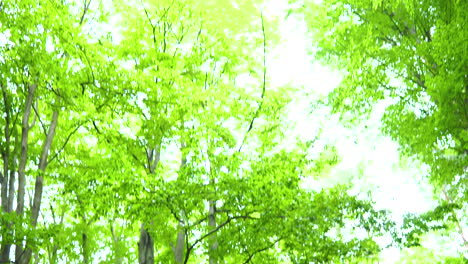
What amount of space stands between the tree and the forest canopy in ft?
0.14

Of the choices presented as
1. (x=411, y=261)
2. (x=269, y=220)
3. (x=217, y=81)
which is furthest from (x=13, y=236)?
(x=411, y=261)

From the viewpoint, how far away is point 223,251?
8.51 metres

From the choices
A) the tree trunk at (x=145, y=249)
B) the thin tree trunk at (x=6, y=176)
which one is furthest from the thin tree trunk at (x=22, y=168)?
the tree trunk at (x=145, y=249)

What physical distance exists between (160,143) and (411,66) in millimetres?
5773

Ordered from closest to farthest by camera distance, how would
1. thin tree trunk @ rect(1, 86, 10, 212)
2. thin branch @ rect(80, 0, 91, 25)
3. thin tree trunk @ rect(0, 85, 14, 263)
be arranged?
1. thin tree trunk @ rect(0, 85, 14, 263)
2. thin tree trunk @ rect(1, 86, 10, 212)
3. thin branch @ rect(80, 0, 91, 25)

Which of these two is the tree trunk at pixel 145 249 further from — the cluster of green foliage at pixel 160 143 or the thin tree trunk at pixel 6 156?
the thin tree trunk at pixel 6 156

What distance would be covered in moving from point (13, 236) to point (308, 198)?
5.32m

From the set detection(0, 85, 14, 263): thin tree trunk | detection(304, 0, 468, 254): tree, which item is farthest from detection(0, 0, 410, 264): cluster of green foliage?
detection(304, 0, 468, 254): tree

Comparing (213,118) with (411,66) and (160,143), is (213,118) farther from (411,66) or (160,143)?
(411,66)

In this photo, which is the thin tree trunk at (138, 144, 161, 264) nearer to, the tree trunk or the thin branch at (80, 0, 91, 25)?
the tree trunk

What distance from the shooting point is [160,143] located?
30.3 feet

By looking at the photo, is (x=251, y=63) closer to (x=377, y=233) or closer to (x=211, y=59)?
(x=211, y=59)

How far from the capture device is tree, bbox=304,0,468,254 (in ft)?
24.1

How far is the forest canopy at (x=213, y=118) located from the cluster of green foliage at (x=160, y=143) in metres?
0.04
